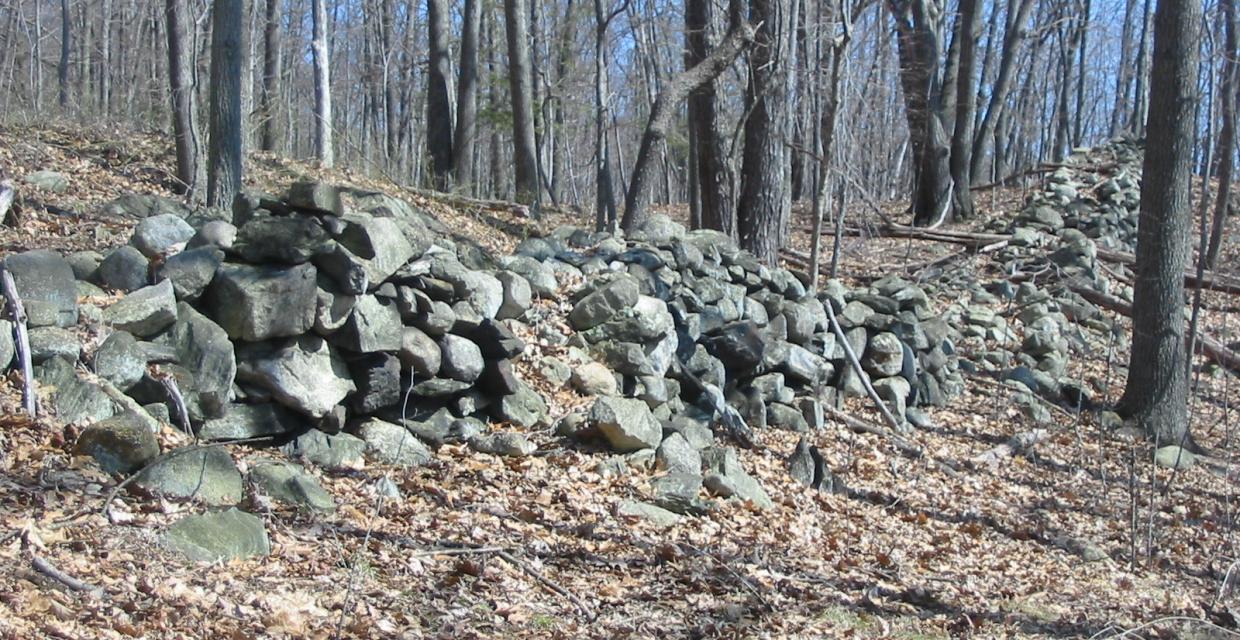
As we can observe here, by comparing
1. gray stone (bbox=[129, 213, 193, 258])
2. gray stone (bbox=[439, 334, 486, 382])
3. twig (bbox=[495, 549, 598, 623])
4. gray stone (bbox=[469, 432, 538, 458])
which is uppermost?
gray stone (bbox=[129, 213, 193, 258])

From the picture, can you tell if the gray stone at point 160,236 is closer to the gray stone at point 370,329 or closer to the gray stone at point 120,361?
the gray stone at point 120,361

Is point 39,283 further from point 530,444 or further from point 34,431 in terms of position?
point 530,444

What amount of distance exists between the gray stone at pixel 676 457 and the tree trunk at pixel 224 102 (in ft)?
15.3

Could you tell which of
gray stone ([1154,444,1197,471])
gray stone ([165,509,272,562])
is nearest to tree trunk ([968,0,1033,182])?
gray stone ([1154,444,1197,471])

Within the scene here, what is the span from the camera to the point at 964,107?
643 inches

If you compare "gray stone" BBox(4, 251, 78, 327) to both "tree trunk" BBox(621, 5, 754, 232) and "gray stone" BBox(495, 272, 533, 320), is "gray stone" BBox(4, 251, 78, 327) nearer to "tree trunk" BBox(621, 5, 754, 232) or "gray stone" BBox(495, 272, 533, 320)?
"gray stone" BBox(495, 272, 533, 320)

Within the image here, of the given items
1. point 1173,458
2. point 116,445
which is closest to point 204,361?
point 116,445

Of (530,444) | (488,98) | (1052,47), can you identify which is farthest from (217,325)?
(1052,47)

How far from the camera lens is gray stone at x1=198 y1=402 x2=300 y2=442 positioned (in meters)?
5.42

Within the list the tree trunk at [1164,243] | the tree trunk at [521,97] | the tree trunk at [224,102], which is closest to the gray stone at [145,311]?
the tree trunk at [224,102]

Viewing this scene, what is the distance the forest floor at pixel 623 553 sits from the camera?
Answer: 12.3 feet

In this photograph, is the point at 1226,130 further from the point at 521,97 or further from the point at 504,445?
the point at 521,97

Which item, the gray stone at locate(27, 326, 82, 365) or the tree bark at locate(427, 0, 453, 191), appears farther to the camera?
the tree bark at locate(427, 0, 453, 191)

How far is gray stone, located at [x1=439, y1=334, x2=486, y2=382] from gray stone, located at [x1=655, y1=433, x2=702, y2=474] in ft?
4.05
